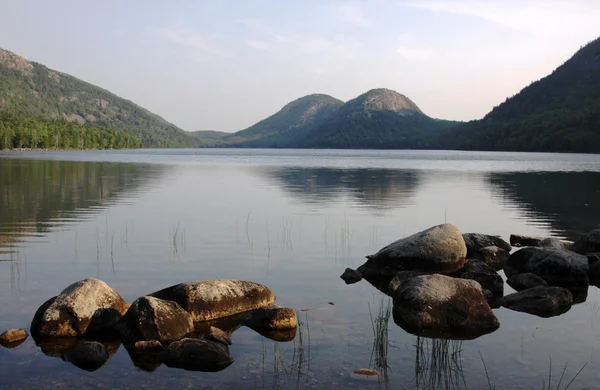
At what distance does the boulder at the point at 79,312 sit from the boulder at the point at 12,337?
30 cm

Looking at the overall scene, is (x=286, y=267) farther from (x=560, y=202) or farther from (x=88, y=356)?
(x=560, y=202)

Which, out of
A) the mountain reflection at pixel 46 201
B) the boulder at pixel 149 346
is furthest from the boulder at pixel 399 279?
the mountain reflection at pixel 46 201

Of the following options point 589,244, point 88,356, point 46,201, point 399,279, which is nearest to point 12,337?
point 88,356

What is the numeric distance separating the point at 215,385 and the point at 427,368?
441 centimetres

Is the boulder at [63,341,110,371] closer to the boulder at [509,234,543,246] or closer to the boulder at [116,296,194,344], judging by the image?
the boulder at [116,296,194,344]

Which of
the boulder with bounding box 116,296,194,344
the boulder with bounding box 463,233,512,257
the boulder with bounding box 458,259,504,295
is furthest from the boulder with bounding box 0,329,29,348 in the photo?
the boulder with bounding box 463,233,512,257

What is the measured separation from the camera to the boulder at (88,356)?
37.5 ft

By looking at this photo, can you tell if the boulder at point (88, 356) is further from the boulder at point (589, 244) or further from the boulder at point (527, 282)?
the boulder at point (589, 244)

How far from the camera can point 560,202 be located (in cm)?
4634

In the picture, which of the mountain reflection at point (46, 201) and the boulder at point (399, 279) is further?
the mountain reflection at point (46, 201)

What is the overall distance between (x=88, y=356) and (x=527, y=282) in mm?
13963

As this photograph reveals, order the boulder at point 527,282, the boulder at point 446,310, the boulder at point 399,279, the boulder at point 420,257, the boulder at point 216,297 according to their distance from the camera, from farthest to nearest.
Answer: the boulder at point 420,257
the boulder at point 527,282
the boulder at point 399,279
the boulder at point 216,297
the boulder at point 446,310

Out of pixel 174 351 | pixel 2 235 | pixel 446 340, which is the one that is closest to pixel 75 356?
pixel 174 351

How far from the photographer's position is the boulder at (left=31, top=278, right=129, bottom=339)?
42.8ft
